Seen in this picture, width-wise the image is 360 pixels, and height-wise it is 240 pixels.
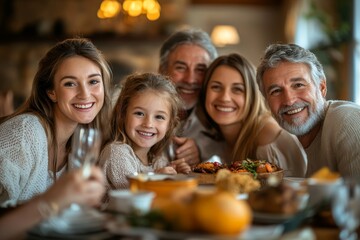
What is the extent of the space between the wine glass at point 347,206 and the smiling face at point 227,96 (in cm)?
173

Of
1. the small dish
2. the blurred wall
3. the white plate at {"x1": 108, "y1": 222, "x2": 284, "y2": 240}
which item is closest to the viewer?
the white plate at {"x1": 108, "y1": 222, "x2": 284, "y2": 240}

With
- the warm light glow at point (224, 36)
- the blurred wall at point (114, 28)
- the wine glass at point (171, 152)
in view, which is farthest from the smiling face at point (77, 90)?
the blurred wall at point (114, 28)

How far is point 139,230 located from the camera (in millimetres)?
1312

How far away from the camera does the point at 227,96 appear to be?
10.3 feet

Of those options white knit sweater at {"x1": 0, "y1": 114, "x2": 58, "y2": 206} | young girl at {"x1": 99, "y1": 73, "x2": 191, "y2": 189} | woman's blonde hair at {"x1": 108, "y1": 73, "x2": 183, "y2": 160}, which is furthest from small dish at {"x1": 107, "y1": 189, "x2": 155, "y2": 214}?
woman's blonde hair at {"x1": 108, "y1": 73, "x2": 183, "y2": 160}

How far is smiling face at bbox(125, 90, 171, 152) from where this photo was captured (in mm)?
2645

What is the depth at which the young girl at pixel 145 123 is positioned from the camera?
2.58 metres

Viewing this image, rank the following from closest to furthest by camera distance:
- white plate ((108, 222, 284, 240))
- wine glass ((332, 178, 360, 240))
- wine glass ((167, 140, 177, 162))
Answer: white plate ((108, 222, 284, 240)), wine glass ((332, 178, 360, 240)), wine glass ((167, 140, 177, 162))

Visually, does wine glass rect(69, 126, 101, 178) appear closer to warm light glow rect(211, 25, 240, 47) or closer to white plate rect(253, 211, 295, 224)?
white plate rect(253, 211, 295, 224)

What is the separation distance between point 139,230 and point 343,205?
21.6 inches

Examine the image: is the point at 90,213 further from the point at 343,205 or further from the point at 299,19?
the point at 299,19

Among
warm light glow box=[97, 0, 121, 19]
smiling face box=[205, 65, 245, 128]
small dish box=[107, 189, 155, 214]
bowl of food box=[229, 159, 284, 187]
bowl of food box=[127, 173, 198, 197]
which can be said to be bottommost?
bowl of food box=[229, 159, 284, 187]

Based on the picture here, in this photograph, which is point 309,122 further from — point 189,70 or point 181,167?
point 189,70

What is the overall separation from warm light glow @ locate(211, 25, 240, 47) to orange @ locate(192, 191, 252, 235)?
24.8 ft
